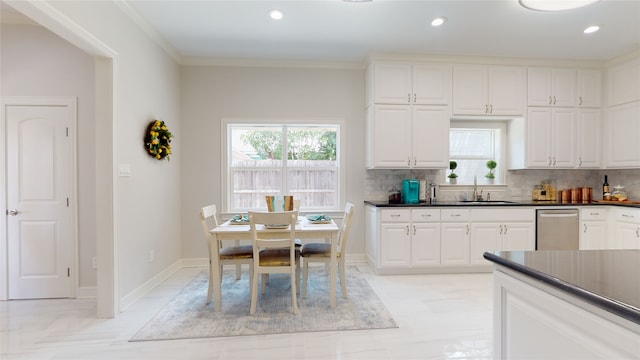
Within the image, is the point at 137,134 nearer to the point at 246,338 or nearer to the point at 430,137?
the point at 246,338

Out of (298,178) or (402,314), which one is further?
(298,178)

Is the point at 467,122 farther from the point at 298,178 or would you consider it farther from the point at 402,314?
the point at 402,314

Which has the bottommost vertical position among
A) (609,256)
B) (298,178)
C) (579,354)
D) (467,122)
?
(579,354)

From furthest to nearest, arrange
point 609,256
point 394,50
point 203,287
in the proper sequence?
point 394,50 < point 203,287 < point 609,256

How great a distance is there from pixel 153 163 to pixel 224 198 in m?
1.13

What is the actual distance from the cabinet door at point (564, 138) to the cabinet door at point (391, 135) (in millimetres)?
2057

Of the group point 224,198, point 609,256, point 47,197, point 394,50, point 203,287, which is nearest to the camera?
point 609,256

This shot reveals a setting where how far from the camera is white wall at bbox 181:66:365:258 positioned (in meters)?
4.35

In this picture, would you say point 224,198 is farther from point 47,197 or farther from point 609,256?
point 609,256

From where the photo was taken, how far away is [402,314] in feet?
9.14

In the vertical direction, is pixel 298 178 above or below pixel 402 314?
above

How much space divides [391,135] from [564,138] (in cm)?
244

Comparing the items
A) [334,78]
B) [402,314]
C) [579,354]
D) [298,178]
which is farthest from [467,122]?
[579,354]

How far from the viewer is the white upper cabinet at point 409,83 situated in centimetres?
407
